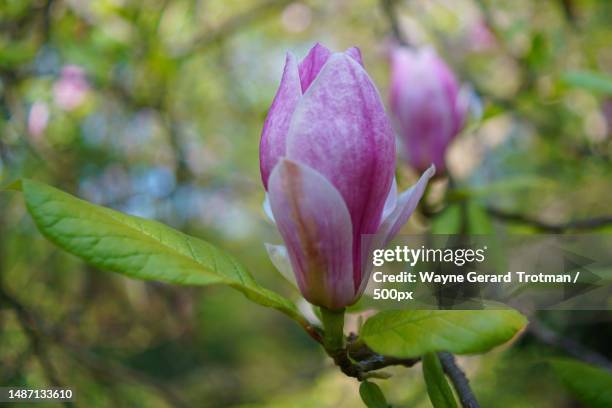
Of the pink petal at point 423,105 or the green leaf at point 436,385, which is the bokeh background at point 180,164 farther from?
the green leaf at point 436,385

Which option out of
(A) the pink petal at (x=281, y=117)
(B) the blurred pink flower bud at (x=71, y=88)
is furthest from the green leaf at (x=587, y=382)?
(B) the blurred pink flower bud at (x=71, y=88)

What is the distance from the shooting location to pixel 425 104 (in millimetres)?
1007

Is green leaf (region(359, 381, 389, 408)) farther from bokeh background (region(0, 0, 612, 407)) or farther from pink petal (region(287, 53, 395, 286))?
bokeh background (region(0, 0, 612, 407))

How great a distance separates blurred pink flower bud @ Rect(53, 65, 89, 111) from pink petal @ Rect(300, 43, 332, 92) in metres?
1.13

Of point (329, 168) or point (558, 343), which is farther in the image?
point (558, 343)

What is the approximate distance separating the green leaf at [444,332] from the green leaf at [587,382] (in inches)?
6.4

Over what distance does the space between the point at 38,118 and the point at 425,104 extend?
1071mm

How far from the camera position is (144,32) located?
1.47 m

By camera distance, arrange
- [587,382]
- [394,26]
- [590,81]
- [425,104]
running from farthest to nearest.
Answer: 1. [394,26]
2. [425,104]
3. [590,81]
4. [587,382]

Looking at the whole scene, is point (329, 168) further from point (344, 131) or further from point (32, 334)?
point (32, 334)

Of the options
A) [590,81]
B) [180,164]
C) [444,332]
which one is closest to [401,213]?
[444,332]

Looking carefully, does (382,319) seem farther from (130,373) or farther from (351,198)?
(130,373)

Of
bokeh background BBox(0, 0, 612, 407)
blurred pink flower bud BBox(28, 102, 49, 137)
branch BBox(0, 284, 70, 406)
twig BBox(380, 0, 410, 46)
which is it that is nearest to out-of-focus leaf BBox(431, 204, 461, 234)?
bokeh background BBox(0, 0, 612, 407)

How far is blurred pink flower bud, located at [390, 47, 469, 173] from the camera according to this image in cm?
100
